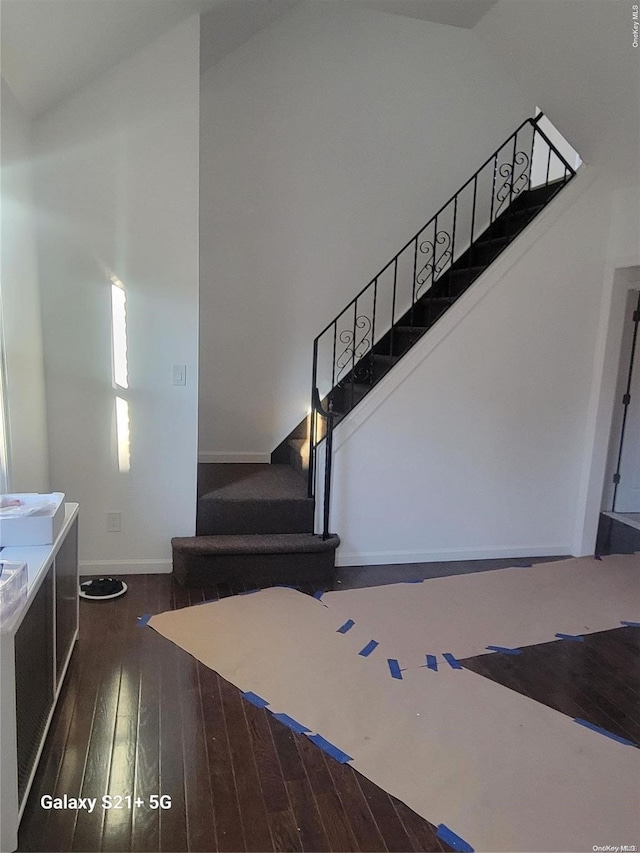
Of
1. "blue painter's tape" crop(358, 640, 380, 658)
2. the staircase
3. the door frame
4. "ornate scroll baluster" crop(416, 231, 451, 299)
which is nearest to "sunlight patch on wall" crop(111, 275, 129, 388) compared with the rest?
the staircase

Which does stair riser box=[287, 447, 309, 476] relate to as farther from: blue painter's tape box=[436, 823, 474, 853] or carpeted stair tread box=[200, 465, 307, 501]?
blue painter's tape box=[436, 823, 474, 853]

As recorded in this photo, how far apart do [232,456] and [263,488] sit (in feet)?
2.83

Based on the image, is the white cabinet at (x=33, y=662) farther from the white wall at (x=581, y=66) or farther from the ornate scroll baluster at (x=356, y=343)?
the white wall at (x=581, y=66)

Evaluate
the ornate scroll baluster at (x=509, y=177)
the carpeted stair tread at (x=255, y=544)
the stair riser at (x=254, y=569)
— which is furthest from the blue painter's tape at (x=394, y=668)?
the ornate scroll baluster at (x=509, y=177)

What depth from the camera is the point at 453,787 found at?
87.6 inches

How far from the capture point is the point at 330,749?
2.39m

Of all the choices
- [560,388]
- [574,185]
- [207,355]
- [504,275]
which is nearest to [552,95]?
[574,185]

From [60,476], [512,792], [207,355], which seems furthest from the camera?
[207,355]

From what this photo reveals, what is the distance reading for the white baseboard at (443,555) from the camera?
422 cm

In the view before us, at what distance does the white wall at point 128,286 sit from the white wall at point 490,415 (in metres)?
1.18

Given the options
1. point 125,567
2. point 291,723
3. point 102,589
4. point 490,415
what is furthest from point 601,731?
point 125,567

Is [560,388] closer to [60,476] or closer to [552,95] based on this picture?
[552,95]

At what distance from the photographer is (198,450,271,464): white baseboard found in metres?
4.97

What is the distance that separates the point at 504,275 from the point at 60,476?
123 inches
